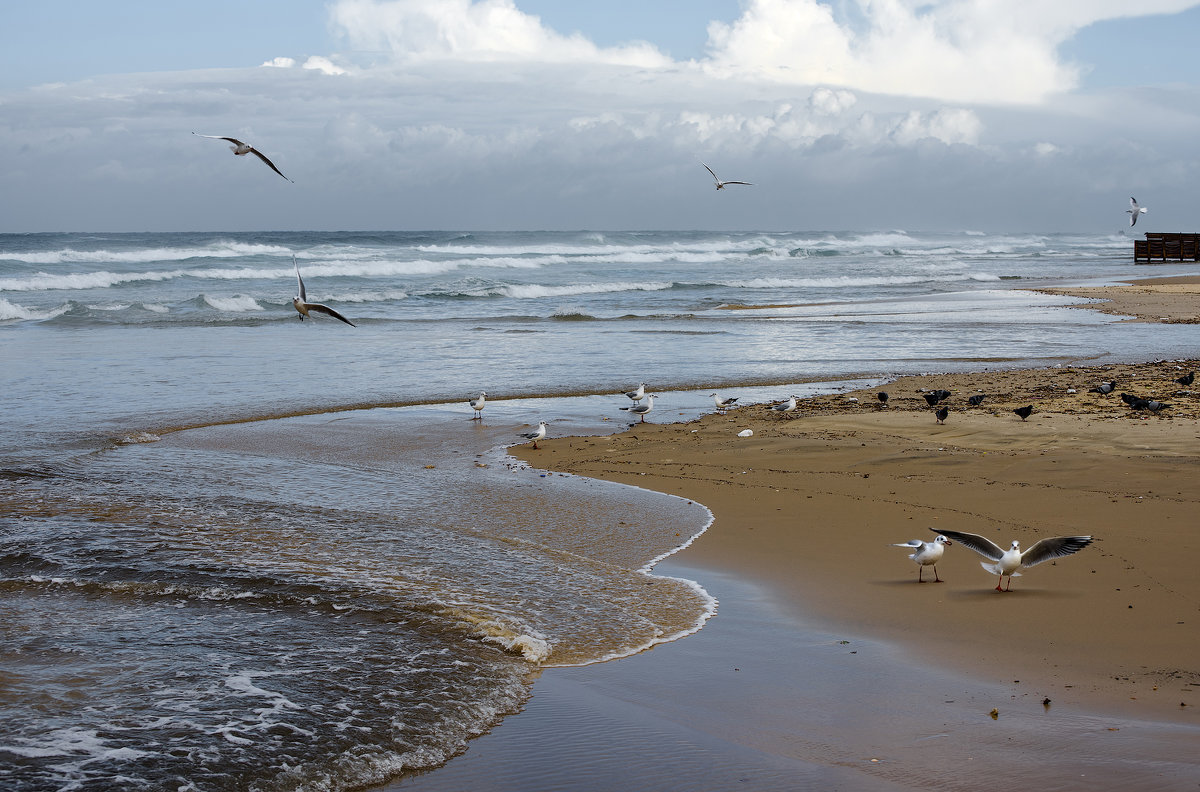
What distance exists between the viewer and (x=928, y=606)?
5.68m

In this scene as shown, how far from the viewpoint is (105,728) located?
4141 mm

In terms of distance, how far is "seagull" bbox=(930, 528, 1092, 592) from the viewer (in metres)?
5.67

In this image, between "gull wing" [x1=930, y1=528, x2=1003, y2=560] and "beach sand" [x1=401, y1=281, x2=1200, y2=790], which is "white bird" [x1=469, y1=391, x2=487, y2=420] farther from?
"gull wing" [x1=930, y1=528, x2=1003, y2=560]

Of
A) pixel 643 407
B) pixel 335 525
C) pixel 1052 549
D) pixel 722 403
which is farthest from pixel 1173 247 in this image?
pixel 335 525

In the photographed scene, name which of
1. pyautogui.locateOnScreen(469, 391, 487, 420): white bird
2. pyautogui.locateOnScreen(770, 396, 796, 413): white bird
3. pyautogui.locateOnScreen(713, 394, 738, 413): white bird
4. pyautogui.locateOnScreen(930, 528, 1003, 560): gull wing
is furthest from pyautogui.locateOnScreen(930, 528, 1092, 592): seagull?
pyautogui.locateOnScreen(469, 391, 487, 420): white bird

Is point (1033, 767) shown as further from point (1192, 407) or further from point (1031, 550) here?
point (1192, 407)

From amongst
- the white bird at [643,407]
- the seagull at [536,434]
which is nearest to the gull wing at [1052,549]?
the seagull at [536,434]

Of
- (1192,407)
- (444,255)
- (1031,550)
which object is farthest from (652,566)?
(444,255)

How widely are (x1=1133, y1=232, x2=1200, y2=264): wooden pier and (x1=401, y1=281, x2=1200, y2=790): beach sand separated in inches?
2043

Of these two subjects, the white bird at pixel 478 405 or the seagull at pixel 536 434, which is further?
the white bird at pixel 478 405

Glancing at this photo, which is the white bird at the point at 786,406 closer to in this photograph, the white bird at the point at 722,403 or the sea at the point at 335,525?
the white bird at the point at 722,403

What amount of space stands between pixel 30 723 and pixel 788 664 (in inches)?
132

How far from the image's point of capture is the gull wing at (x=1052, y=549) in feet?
18.6

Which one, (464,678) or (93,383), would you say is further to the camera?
(93,383)
